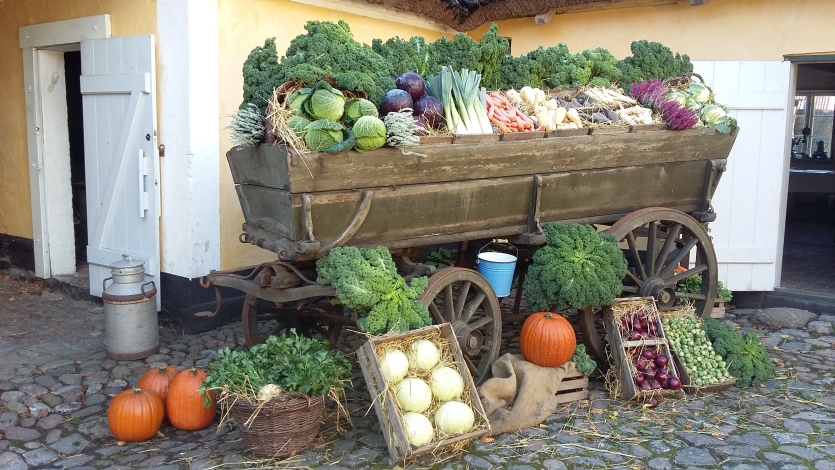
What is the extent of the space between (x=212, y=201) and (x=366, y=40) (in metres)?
2.53

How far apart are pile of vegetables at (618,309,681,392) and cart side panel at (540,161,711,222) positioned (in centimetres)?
82

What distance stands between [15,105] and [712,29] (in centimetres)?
682

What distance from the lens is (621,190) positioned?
5.22 metres

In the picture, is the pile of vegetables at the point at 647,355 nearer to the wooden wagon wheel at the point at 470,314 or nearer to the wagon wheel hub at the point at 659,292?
the wagon wheel hub at the point at 659,292

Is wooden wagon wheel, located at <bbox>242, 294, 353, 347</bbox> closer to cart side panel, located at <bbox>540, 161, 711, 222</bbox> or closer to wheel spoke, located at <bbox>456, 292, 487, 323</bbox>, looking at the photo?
wheel spoke, located at <bbox>456, 292, 487, 323</bbox>

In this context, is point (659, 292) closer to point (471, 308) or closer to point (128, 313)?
point (471, 308)

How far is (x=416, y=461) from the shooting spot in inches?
144

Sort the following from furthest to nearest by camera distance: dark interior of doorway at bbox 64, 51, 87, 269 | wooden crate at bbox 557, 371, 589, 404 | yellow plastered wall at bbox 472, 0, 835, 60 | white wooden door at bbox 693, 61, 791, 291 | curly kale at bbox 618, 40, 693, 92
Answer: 1. dark interior of doorway at bbox 64, 51, 87, 269
2. white wooden door at bbox 693, 61, 791, 291
3. yellow plastered wall at bbox 472, 0, 835, 60
4. curly kale at bbox 618, 40, 693, 92
5. wooden crate at bbox 557, 371, 589, 404

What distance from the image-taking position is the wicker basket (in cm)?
359

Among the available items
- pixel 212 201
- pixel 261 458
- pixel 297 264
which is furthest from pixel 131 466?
pixel 212 201

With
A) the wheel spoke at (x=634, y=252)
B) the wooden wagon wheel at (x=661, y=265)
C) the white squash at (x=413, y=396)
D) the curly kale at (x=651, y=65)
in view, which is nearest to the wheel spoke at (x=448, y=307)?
the white squash at (x=413, y=396)

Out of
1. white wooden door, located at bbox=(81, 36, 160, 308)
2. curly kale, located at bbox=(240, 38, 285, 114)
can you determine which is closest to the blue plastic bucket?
curly kale, located at bbox=(240, 38, 285, 114)

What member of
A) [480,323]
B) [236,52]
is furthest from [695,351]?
[236,52]

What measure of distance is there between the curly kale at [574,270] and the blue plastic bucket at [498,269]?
147 millimetres
